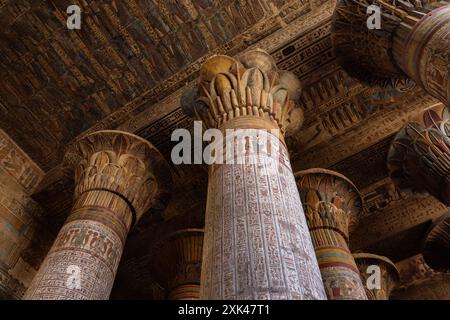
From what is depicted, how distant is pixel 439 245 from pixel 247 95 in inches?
124

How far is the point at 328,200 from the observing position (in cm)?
448

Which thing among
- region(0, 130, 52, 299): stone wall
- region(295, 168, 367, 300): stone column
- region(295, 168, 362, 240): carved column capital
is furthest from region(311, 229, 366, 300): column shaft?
region(0, 130, 52, 299): stone wall

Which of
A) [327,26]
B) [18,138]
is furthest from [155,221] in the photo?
[327,26]

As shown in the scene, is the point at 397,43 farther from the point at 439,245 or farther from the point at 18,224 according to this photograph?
the point at 18,224

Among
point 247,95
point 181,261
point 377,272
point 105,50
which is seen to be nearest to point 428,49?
point 247,95

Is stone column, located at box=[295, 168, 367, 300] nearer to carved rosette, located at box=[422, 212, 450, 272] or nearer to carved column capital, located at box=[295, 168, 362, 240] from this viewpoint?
carved column capital, located at box=[295, 168, 362, 240]

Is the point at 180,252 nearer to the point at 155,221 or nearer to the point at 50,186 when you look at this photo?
the point at 155,221

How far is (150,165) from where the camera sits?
4820 millimetres

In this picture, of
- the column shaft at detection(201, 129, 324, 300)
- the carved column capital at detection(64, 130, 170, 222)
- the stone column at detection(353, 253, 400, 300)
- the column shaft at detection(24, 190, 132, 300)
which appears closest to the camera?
the column shaft at detection(201, 129, 324, 300)

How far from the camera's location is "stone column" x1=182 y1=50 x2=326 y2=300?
2023mm

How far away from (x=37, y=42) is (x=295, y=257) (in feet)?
16.5

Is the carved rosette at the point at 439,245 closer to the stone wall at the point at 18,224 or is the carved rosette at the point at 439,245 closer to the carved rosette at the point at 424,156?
the carved rosette at the point at 424,156

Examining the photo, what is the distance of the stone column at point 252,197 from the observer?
6.64ft

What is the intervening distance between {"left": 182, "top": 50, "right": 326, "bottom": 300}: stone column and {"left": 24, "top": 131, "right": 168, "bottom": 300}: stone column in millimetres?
1024
